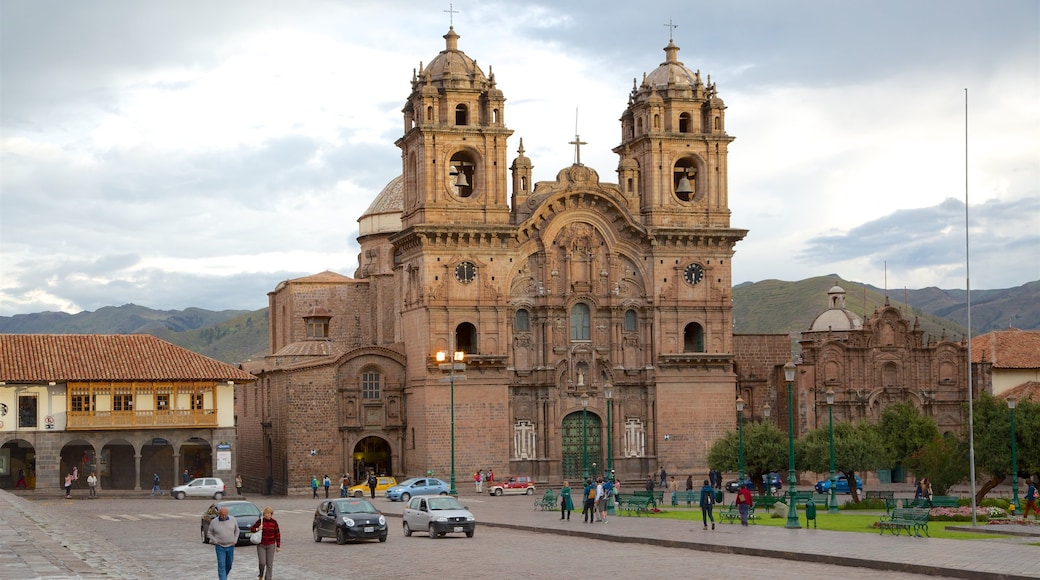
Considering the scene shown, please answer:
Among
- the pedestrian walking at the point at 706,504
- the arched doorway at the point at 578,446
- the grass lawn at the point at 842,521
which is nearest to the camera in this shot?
the grass lawn at the point at 842,521

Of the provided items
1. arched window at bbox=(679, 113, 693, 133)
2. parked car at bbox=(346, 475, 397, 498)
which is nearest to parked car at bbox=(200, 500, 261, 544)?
parked car at bbox=(346, 475, 397, 498)

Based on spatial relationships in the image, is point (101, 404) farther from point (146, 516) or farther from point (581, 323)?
point (581, 323)

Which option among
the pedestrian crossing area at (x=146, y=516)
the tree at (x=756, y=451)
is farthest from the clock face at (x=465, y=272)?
the pedestrian crossing area at (x=146, y=516)

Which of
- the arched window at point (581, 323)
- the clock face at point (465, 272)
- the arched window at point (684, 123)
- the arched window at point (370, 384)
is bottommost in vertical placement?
the arched window at point (370, 384)

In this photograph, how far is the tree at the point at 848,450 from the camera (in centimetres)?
5447

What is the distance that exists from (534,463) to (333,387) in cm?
1033

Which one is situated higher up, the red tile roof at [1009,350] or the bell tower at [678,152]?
the bell tower at [678,152]

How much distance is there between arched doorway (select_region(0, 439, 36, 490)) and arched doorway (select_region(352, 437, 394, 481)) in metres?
15.2

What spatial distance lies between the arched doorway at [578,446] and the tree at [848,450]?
13.4 m

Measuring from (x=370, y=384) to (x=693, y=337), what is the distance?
16.5 m

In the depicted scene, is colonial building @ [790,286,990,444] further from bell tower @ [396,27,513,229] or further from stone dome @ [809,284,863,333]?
bell tower @ [396,27,513,229]

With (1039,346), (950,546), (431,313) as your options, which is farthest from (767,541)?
(1039,346)

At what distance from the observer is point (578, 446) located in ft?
227

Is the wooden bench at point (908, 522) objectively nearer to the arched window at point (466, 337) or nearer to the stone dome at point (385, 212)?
the arched window at point (466, 337)
